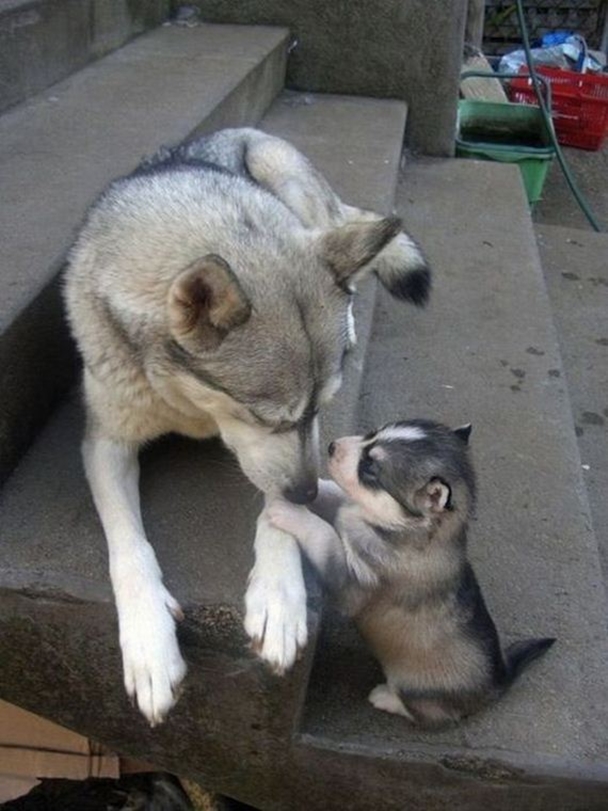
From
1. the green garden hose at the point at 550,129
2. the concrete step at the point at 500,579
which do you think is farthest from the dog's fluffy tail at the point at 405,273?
the green garden hose at the point at 550,129

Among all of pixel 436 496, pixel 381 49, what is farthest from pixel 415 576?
pixel 381 49

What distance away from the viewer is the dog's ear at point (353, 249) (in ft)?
8.21

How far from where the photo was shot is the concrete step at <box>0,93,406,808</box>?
2.24 metres

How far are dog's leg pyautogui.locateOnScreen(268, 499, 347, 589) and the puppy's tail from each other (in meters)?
0.51

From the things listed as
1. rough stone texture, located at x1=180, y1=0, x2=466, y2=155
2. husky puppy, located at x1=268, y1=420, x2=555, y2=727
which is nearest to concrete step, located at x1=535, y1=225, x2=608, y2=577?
rough stone texture, located at x1=180, y1=0, x2=466, y2=155

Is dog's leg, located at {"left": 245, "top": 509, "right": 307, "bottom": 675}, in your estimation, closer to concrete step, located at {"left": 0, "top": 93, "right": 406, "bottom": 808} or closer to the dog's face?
concrete step, located at {"left": 0, "top": 93, "right": 406, "bottom": 808}

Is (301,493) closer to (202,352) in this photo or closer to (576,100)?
(202,352)

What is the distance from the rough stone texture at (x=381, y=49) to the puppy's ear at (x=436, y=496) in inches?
189

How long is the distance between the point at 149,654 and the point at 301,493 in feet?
1.86

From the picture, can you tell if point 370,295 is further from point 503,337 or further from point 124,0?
point 124,0

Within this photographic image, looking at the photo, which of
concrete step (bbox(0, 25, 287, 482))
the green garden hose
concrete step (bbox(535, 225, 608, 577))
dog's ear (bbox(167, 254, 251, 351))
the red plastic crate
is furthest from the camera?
the red plastic crate

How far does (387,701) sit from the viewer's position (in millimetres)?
2475

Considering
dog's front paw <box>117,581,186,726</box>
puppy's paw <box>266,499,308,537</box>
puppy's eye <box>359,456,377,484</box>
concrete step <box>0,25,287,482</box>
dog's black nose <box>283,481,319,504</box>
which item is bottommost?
dog's front paw <box>117,581,186,726</box>

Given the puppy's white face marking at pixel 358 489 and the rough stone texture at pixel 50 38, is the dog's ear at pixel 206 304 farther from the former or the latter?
the rough stone texture at pixel 50 38
